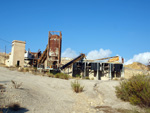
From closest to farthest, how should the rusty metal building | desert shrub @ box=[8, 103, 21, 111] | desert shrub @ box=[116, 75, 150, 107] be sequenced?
desert shrub @ box=[8, 103, 21, 111] < desert shrub @ box=[116, 75, 150, 107] < the rusty metal building

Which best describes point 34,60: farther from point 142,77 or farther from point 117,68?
point 142,77

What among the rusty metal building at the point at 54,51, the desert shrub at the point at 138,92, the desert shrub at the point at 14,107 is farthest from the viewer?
the rusty metal building at the point at 54,51

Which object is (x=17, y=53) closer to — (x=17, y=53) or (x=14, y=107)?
(x=17, y=53)

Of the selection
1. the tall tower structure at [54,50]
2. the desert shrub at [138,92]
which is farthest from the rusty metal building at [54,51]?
the desert shrub at [138,92]

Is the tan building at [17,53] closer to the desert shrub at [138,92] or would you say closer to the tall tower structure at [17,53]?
the tall tower structure at [17,53]

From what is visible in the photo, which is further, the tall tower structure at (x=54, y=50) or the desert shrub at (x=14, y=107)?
the tall tower structure at (x=54, y=50)

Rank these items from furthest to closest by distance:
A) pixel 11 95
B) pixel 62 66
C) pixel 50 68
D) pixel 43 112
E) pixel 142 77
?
pixel 62 66 < pixel 50 68 < pixel 142 77 < pixel 11 95 < pixel 43 112

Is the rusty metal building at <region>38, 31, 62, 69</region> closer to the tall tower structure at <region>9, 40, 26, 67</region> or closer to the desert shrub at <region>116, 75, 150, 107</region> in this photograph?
the tall tower structure at <region>9, 40, 26, 67</region>

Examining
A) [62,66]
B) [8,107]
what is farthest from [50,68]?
[8,107]

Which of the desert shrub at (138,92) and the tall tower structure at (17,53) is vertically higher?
the tall tower structure at (17,53)

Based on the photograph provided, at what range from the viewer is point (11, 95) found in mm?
8484

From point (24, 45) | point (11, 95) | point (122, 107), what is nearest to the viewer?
point (11, 95)

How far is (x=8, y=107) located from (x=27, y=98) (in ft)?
6.38

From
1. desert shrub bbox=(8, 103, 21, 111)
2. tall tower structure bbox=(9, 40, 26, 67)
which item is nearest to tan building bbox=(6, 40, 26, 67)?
tall tower structure bbox=(9, 40, 26, 67)
